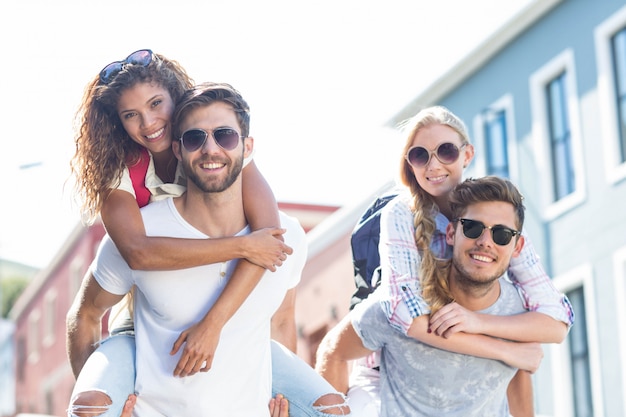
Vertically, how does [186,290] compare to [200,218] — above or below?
below

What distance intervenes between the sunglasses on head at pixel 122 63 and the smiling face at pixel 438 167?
1.41 m

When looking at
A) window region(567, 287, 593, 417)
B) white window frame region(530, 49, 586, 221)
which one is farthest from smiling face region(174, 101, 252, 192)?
white window frame region(530, 49, 586, 221)

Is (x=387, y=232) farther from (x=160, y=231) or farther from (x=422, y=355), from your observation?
(x=160, y=231)

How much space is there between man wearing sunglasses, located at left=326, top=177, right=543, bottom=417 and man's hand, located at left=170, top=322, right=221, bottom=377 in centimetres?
98

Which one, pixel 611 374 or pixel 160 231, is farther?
pixel 611 374

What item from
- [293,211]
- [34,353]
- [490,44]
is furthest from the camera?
[34,353]

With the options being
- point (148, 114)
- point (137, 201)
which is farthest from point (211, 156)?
point (137, 201)

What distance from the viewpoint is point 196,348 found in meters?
5.20

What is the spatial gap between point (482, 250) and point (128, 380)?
1714 millimetres

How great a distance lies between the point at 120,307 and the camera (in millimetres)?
5824

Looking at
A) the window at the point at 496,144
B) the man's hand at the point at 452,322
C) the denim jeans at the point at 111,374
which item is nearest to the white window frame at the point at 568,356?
the window at the point at 496,144

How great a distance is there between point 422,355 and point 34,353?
43.5 metres

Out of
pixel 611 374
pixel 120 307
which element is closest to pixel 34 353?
pixel 611 374

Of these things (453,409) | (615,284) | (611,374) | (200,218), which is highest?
(615,284)
